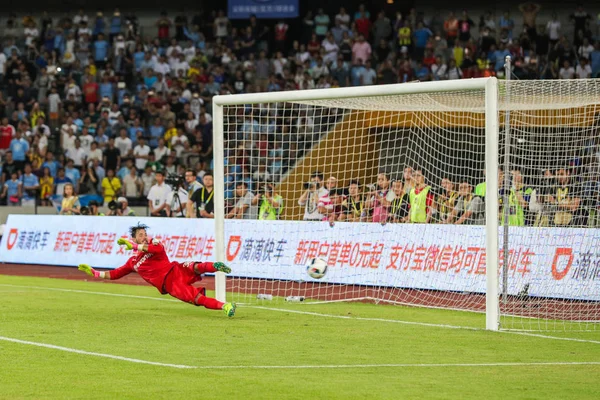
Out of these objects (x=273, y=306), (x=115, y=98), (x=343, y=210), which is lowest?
(x=273, y=306)

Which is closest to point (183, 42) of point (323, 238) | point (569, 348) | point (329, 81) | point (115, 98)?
point (115, 98)

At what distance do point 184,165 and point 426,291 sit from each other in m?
11.8

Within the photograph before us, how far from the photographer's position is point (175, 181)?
25.1m

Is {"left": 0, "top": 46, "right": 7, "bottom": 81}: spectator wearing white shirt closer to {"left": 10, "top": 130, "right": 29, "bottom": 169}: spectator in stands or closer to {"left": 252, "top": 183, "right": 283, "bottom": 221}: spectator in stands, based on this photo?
{"left": 10, "top": 130, "right": 29, "bottom": 169}: spectator in stands

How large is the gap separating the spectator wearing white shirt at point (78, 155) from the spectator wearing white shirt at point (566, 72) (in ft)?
43.0

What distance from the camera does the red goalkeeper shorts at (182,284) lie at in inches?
574

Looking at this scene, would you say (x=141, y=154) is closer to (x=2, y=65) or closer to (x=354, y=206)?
(x=2, y=65)

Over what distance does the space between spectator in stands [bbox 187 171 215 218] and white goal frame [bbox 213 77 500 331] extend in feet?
17.9

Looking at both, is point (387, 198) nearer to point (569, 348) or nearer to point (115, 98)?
point (569, 348)

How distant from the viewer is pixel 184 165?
28641 millimetres

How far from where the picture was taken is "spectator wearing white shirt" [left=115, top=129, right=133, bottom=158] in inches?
1195

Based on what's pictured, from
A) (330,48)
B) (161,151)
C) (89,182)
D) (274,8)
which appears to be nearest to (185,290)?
(161,151)

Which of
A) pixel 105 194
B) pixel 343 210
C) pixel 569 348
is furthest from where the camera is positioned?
pixel 105 194

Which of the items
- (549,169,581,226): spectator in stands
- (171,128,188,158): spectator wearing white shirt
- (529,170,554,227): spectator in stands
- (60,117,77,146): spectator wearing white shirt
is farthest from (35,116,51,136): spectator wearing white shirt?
(549,169,581,226): spectator in stands
